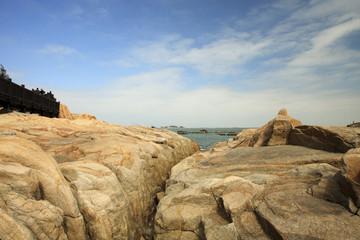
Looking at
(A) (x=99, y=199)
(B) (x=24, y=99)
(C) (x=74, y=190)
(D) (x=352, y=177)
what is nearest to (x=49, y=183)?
(C) (x=74, y=190)

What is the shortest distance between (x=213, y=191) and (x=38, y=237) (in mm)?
4170

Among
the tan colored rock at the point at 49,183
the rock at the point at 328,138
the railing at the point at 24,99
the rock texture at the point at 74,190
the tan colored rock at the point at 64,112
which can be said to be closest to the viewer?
the rock texture at the point at 74,190

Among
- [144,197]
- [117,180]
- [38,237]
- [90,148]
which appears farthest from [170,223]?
[90,148]

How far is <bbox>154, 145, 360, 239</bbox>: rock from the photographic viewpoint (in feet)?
13.3

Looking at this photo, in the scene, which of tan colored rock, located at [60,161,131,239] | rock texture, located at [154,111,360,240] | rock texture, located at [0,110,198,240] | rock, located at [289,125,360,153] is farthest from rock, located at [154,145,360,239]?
rock texture, located at [0,110,198,240]

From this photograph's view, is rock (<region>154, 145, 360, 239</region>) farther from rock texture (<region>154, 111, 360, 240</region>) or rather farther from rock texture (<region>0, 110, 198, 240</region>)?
rock texture (<region>0, 110, 198, 240</region>)

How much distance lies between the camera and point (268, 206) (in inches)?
192

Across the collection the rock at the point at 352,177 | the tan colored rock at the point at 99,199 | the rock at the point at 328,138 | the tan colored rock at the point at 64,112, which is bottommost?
the tan colored rock at the point at 99,199

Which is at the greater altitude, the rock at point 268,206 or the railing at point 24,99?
the railing at point 24,99

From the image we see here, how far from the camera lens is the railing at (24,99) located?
16.8m

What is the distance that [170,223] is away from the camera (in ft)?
19.3

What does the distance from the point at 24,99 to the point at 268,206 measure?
22504 millimetres

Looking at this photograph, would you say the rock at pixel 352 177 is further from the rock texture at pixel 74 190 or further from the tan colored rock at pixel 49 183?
the tan colored rock at pixel 49 183

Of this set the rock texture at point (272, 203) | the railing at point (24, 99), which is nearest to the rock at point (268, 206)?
the rock texture at point (272, 203)
